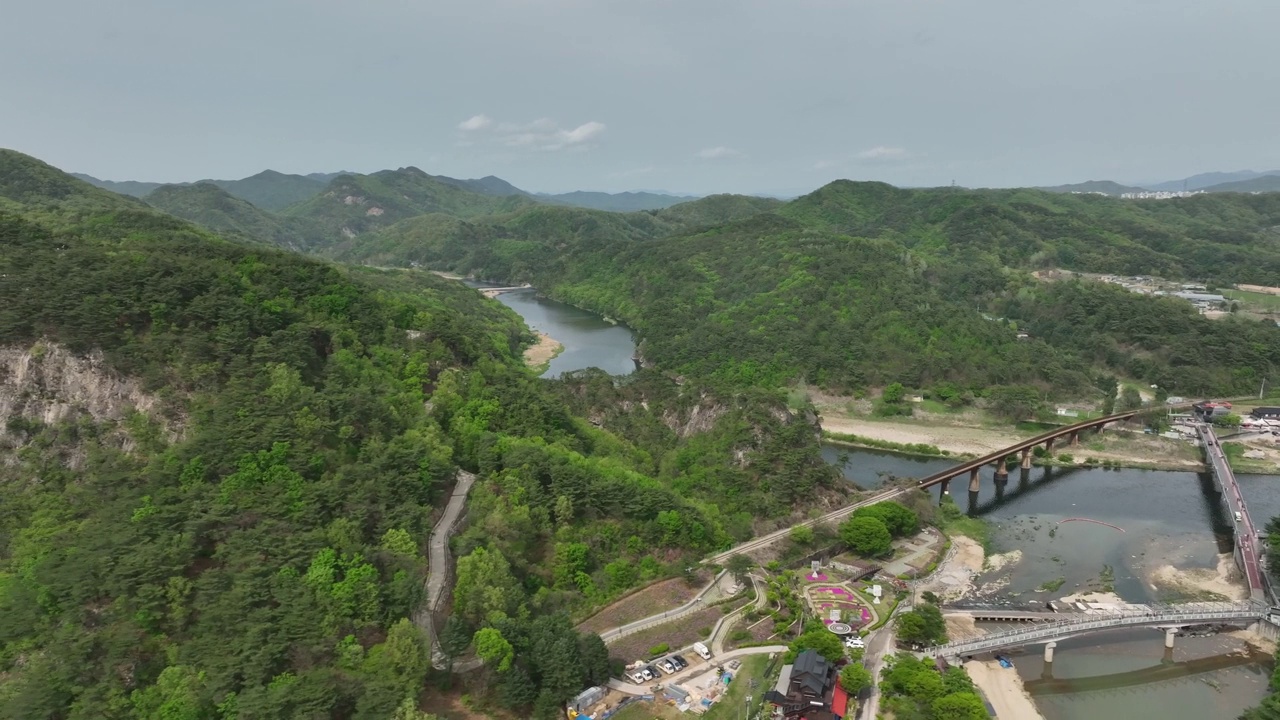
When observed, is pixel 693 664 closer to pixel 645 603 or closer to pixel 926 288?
A: pixel 645 603

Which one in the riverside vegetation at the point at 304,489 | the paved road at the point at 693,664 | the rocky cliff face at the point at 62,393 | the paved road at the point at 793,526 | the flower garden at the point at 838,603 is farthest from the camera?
the paved road at the point at 793,526

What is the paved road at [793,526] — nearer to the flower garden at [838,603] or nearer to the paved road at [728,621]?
the paved road at [728,621]

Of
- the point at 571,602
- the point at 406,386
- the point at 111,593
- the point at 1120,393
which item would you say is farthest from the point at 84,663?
the point at 1120,393

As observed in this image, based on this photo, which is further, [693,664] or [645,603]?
[645,603]

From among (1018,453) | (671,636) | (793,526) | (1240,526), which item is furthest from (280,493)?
(1018,453)

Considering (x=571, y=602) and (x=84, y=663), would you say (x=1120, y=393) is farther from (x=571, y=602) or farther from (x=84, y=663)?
(x=84, y=663)

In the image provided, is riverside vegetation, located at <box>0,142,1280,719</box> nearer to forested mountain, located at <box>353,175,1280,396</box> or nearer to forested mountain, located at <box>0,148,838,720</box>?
forested mountain, located at <box>0,148,838,720</box>

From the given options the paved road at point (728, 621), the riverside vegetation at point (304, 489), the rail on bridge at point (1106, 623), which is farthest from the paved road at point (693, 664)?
the rail on bridge at point (1106, 623)
